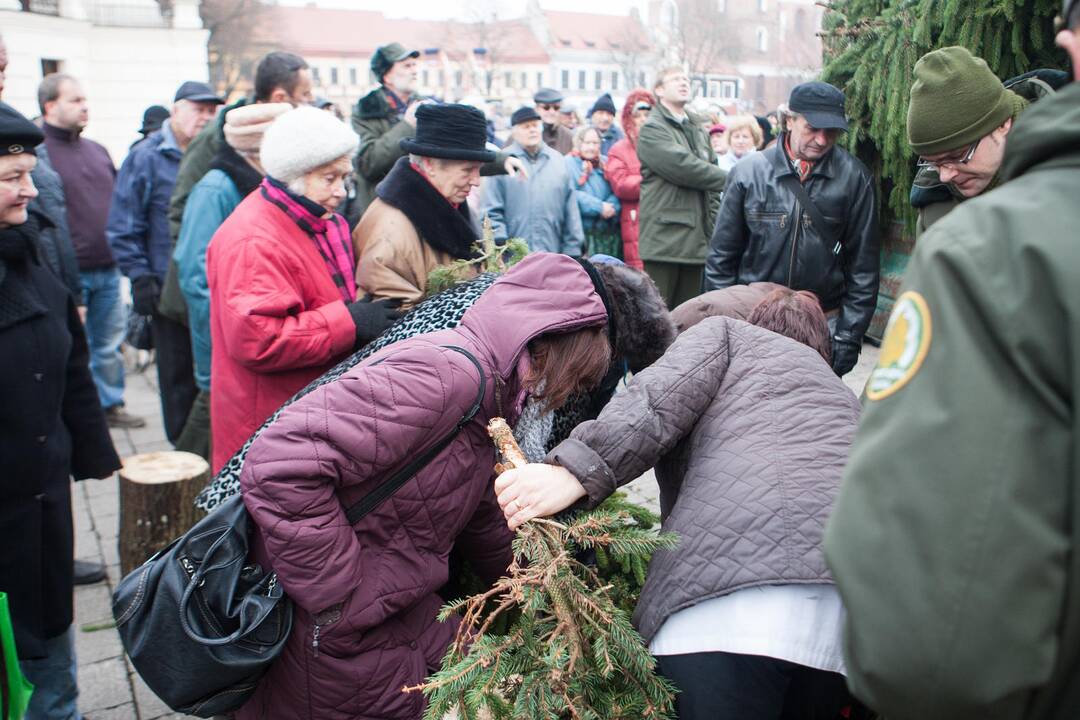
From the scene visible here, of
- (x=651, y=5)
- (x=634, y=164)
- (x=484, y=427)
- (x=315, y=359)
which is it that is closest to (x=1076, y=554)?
(x=484, y=427)

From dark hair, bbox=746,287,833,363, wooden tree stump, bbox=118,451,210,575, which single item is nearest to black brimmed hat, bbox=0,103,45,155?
wooden tree stump, bbox=118,451,210,575

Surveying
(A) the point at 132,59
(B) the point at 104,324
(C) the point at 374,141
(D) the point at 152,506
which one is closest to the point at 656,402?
(D) the point at 152,506

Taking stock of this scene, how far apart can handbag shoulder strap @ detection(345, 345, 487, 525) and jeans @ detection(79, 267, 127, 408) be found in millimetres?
4959

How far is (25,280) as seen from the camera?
277cm

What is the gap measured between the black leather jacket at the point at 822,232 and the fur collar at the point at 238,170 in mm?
2338

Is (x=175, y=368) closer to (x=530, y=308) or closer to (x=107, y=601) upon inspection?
(x=107, y=601)

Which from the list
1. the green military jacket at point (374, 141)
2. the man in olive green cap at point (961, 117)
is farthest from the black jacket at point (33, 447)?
the man in olive green cap at point (961, 117)

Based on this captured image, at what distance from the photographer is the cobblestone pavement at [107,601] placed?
3.36 meters

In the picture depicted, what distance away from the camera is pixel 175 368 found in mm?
5141

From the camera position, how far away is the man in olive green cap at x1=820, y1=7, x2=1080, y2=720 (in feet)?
3.20

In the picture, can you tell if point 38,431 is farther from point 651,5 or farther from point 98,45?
point 651,5

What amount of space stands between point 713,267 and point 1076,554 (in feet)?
12.1

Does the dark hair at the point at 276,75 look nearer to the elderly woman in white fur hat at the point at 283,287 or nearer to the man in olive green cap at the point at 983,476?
the elderly woman in white fur hat at the point at 283,287

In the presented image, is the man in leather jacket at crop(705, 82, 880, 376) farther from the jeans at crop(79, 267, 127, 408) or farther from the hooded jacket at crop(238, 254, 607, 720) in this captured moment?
the jeans at crop(79, 267, 127, 408)
